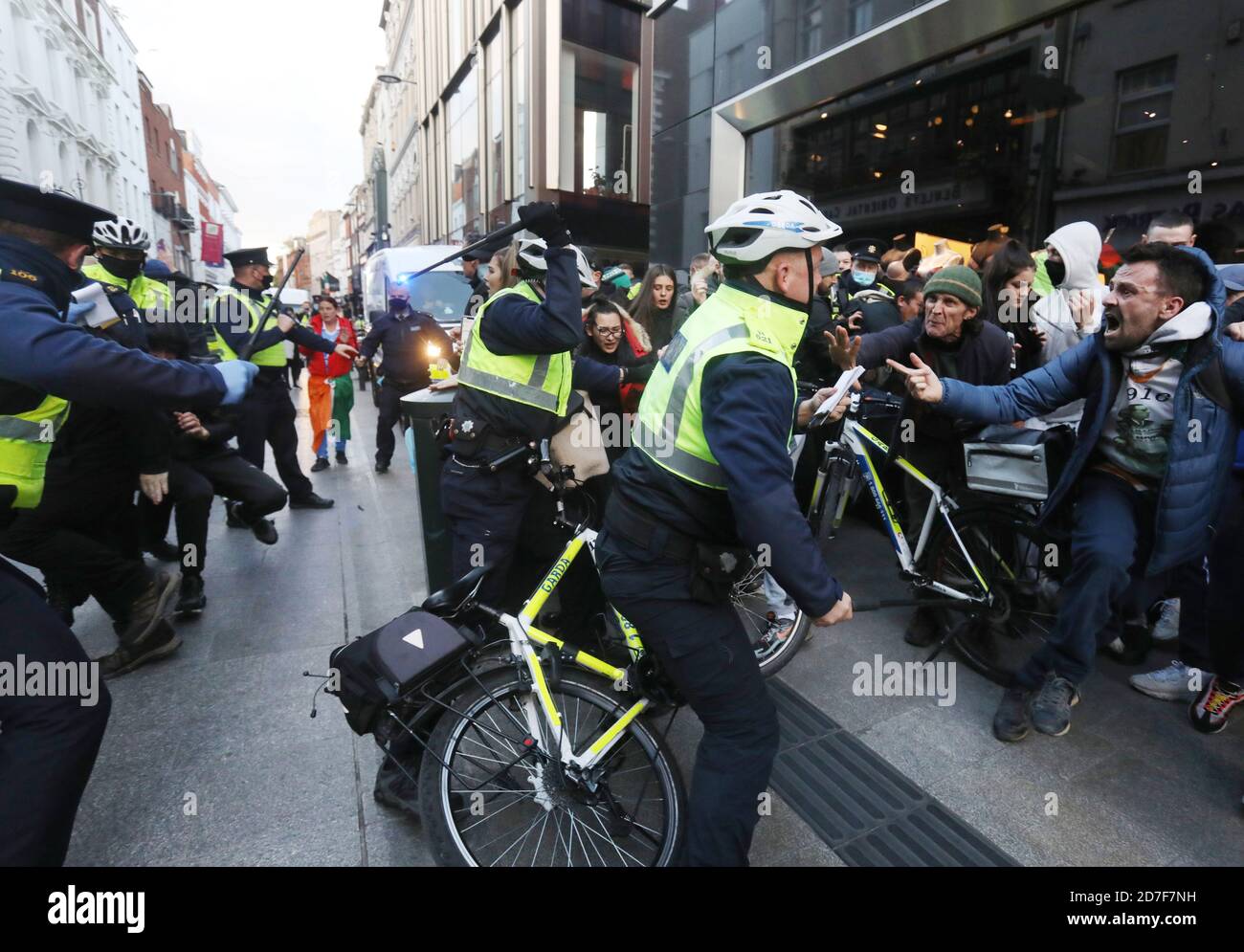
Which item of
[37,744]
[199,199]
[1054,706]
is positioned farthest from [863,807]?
[199,199]

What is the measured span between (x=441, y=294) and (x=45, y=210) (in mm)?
9651

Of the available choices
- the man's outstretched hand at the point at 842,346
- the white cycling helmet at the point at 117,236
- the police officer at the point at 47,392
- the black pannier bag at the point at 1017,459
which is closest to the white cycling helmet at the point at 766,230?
the man's outstretched hand at the point at 842,346

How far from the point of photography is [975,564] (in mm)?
3607

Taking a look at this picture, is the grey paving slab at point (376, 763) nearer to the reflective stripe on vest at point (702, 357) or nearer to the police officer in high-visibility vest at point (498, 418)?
the police officer in high-visibility vest at point (498, 418)

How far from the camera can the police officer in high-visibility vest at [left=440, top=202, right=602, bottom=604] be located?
2.93 meters

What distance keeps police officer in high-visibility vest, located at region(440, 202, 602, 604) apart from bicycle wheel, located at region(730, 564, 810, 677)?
50.5 inches

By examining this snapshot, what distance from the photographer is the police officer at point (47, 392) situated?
5.96 ft

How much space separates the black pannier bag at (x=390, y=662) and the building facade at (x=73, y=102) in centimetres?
2142

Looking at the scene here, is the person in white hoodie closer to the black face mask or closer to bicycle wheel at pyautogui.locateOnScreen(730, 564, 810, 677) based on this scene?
bicycle wheel at pyautogui.locateOnScreen(730, 564, 810, 677)

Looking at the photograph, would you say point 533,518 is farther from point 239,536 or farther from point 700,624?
point 239,536

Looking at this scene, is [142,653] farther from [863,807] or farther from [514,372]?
[863,807]

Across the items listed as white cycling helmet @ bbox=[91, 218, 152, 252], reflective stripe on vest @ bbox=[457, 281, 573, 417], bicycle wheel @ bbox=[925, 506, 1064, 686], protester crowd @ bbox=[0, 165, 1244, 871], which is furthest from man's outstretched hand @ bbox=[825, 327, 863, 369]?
white cycling helmet @ bbox=[91, 218, 152, 252]
